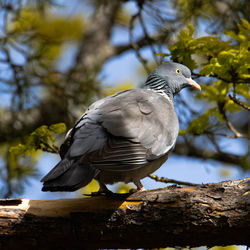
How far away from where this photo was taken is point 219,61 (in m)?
3.47

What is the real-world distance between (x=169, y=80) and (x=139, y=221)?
192 cm

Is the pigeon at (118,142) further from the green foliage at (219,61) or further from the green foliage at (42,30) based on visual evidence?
the green foliage at (42,30)

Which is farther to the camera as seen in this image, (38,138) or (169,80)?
(169,80)

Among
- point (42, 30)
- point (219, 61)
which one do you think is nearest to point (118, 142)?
point (219, 61)

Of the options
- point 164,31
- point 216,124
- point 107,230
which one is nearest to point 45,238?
point 107,230

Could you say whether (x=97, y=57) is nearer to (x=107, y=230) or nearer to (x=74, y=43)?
(x=74, y=43)

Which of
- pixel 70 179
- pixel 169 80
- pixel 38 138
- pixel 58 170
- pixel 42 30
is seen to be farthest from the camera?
pixel 42 30

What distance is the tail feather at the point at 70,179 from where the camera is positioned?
272cm

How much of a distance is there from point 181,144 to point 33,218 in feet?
14.5

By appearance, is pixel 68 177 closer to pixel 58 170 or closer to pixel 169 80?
pixel 58 170

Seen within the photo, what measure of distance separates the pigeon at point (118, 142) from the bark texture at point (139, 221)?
323mm

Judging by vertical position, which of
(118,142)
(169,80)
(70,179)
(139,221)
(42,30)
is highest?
(42,30)

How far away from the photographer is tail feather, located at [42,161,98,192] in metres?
2.72

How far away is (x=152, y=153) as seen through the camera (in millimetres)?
3387
